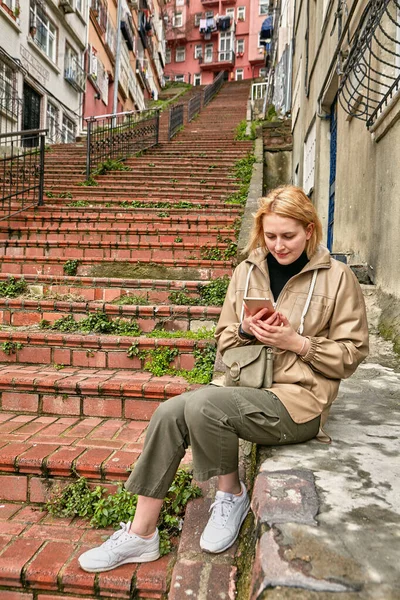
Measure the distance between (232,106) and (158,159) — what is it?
10656 millimetres

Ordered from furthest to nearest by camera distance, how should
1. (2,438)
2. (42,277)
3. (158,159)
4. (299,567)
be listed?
(158,159)
(42,277)
(2,438)
(299,567)

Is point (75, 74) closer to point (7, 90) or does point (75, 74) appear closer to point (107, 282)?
point (7, 90)

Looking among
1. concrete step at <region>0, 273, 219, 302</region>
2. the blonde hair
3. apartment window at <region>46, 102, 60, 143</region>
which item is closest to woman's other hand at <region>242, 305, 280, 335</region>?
the blonde hair

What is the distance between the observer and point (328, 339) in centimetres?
178

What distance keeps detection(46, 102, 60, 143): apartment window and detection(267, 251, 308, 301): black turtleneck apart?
15.0m

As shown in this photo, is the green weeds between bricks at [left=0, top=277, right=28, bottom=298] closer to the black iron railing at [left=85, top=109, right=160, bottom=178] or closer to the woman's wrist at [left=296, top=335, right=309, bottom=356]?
the woman's wrist at [left=296, top=335, right=309, bottom=356]

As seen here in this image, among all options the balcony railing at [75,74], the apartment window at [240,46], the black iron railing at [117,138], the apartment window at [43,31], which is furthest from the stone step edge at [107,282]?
the apartment window at [240,46]

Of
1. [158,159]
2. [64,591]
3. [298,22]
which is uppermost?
[298,22]

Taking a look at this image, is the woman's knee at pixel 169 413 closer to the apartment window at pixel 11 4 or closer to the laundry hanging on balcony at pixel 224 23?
the apartment window at pixel 11 4

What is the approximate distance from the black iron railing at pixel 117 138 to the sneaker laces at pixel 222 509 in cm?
742

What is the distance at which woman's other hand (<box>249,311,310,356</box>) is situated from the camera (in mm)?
1683

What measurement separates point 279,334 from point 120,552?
1002 mm

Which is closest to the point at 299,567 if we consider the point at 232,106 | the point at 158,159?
the point at 158,159

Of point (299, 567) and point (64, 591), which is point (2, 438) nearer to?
point (64, 591)
